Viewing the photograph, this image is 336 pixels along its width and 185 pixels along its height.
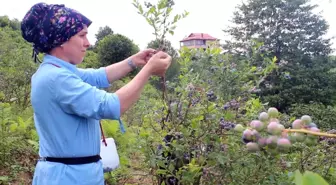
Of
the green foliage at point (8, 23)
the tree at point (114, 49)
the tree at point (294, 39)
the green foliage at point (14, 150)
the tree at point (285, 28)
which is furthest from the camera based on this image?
the tree at point (285, 28)

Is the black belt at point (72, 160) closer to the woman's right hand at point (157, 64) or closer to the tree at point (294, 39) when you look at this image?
the woman's right hand at point (157, 64)

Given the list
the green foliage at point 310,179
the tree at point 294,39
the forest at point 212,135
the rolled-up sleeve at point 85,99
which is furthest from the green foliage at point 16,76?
the tree at point 294,39

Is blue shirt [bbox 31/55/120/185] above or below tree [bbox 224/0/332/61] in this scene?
below

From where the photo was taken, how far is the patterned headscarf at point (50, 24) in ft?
5.21

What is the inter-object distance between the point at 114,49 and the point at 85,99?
15.6 m

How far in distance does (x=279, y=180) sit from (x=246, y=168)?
175 millimetres

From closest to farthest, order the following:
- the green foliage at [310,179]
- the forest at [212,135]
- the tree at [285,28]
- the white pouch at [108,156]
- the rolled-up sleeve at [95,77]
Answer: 1. the green foliage at [310,179]
2. the forest at [212,135]
3. the white pouch at [108,156]
4. the rolled-up sleeve at [95,77]
5. the tree at [285,28]

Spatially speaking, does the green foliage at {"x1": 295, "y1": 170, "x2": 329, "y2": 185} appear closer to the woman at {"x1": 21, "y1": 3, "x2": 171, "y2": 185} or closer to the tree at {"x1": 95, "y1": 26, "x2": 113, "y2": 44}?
the woman at {"x1": 21, "y1": 3, "x2": 171, "y2": 185}

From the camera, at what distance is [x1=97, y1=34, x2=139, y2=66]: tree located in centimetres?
1683

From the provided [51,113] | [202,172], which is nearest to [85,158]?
[51,113]

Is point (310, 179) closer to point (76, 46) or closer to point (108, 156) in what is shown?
point (76, 46)

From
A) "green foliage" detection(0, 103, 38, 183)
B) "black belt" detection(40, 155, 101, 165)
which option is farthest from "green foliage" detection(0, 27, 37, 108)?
"black belt" detection(40, 155, 101, 165)

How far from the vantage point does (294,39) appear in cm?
2161

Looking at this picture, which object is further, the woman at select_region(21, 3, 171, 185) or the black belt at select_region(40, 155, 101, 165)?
the black belt at select_region(40, 155, 101, 165)
